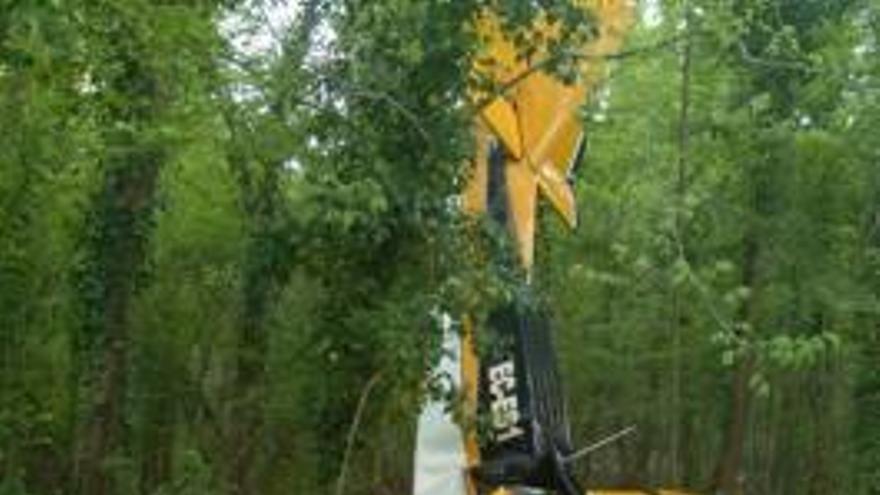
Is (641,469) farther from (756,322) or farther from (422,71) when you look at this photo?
(422,71)

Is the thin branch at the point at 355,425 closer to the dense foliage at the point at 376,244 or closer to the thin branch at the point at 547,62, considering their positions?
the dense foliage at the point at 376,244

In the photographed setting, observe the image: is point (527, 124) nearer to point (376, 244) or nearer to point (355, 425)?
point (376, 244)

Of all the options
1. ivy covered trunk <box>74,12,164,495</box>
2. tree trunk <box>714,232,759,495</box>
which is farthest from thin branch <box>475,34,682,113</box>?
tree trunk <box>714,232,759,495</box>

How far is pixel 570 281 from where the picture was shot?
23.5m

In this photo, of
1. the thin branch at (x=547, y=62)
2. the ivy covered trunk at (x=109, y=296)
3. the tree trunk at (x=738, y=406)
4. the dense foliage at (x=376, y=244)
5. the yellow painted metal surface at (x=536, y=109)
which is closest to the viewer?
the dense foliage at (x=376, y=244)

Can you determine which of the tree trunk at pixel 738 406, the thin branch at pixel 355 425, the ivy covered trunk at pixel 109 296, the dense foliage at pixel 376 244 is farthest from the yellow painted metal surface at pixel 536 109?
the tree trunk at pixel 738 406

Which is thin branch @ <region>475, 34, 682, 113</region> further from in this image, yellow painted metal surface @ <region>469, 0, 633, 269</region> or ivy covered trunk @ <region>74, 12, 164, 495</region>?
ivy covered trunk @ <region>74, 12, 164, 495</region>

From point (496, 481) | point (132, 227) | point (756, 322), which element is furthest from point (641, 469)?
point (496, 481)

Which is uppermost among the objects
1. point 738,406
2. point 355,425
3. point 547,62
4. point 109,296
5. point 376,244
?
point 547,62

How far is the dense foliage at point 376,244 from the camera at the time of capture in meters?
7.65

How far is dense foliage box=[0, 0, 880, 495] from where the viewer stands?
765cm

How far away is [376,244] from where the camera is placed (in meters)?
7.80

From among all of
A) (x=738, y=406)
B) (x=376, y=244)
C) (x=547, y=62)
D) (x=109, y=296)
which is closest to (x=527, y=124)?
(x=547, y=62)

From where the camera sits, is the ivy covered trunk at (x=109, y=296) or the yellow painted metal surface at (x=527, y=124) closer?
the yellow painted metal surface at (x=527, y=124)
